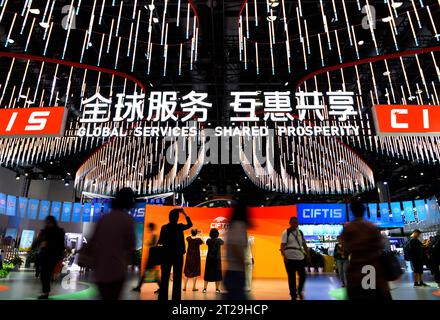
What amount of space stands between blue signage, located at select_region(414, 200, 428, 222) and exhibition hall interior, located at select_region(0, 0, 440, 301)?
0.08 meters

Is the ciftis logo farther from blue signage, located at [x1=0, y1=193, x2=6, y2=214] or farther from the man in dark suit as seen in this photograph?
blue signage, located at [x1=0, y1=193, x2=6, y2=214]

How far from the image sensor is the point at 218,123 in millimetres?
14438

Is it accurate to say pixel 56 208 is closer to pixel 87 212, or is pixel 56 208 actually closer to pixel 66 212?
pixel 66 212

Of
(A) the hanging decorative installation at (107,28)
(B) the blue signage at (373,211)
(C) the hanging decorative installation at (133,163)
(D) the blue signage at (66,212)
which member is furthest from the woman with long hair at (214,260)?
(D) the blue signage at (66,212)

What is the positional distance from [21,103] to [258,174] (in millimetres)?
10317

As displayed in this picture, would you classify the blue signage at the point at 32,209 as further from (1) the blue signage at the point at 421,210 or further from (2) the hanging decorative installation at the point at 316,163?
(1) the blue signage at the point at 421,210

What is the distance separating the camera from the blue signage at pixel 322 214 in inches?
498

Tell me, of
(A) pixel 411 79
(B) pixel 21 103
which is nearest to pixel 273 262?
(A) pixel 411 79

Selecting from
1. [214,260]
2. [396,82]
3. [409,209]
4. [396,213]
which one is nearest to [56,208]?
[214,260]

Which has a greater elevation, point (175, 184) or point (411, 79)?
point (411, 79)

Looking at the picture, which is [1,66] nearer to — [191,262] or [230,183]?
[191,262]

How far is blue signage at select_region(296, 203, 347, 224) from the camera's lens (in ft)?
41.5

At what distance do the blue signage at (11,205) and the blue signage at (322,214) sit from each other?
11.8 metres
